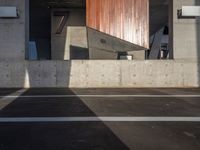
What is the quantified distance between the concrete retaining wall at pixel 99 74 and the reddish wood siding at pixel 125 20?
176 cm

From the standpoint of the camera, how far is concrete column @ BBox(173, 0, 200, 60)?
58.6 ft

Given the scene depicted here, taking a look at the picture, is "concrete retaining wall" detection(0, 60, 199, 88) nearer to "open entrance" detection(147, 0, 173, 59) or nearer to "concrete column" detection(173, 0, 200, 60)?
"concrete column" detection(173, 0, 200, 60)

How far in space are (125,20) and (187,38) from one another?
3630 mm

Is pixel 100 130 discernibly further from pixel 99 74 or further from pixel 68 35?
pixel 68 35

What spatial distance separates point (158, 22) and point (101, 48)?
14079mm

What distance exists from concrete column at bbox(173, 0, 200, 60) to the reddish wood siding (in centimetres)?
167

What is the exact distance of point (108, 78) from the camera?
58.0 ft

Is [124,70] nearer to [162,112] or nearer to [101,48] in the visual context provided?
[101,48]

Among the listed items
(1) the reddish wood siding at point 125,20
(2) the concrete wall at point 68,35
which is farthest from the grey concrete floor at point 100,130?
(2) the concrete wall at point 68,35

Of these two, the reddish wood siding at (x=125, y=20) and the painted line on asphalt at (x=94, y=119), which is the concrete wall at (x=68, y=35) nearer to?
the reddish wood siding at (x=125, y=20)

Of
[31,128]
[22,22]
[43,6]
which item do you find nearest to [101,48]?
[22,22]

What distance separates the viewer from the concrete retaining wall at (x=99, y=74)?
17.5 meters

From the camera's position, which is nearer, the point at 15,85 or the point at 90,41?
the point at 15,85

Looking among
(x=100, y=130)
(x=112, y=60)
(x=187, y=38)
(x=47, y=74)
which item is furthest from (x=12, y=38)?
(x=100, y=130)
